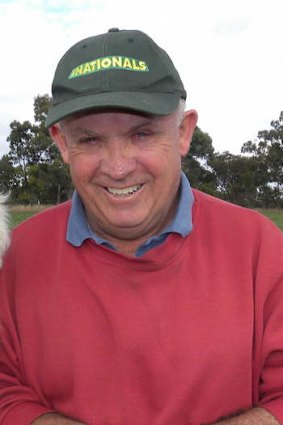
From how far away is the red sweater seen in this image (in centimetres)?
285

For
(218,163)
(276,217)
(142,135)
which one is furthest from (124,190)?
(218,163)

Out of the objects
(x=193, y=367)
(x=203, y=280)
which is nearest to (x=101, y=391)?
(x=193, y=367)

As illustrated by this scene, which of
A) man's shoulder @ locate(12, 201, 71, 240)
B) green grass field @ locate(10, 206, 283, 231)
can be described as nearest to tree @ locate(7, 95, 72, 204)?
green grass field @ locate(10, 206, 283, 231)

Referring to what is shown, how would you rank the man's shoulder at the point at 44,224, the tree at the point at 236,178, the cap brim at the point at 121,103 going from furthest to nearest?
the tree at the point at 236,178, the man's shoulder at the point at 44,224, the cap brim at the point at 121,103

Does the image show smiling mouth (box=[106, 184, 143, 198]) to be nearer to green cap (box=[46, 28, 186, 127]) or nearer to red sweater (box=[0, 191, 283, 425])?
red sweater (box=[0, 191, 283, 425])

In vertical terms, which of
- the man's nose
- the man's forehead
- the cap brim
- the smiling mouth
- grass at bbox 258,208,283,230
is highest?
the cap brim

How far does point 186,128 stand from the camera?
10.7 ft

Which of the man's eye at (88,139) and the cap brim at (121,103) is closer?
the cap brim at (121,103)

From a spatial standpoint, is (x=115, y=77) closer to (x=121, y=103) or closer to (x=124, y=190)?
(x=121, y=103)

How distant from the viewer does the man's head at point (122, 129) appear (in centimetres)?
279

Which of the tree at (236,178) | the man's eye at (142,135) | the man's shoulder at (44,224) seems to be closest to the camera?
the man's eye at (142,135)

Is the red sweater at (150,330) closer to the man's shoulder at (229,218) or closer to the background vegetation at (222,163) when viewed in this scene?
the man's shoulder at (229,218)

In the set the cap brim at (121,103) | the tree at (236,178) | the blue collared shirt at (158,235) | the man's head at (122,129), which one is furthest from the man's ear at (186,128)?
the tree at (236,178)

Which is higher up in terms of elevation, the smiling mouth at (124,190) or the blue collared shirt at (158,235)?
the smiling mouth at (124,190)
